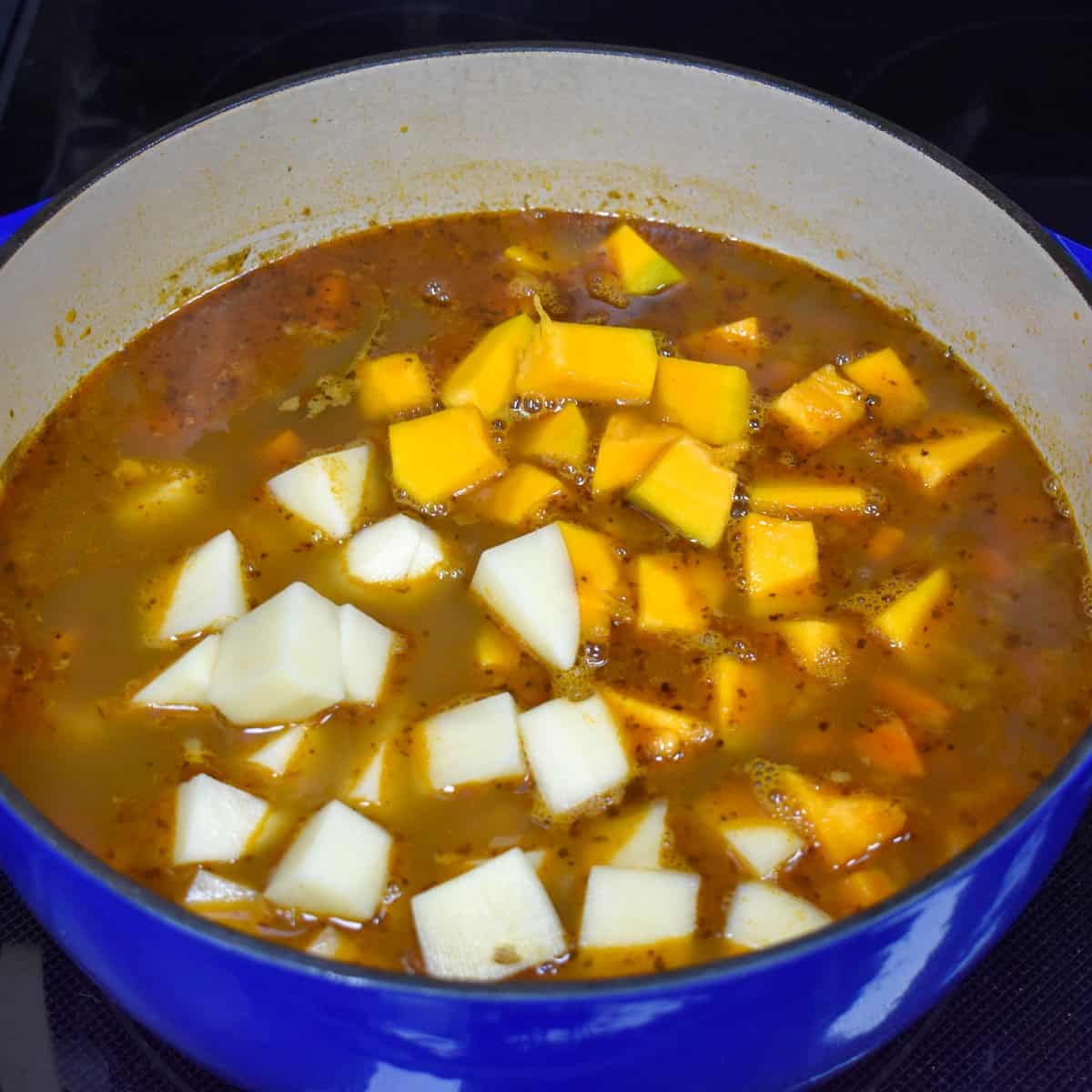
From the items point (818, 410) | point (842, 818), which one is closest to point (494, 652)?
point (842, 818)

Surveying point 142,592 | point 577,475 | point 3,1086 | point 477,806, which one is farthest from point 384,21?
point 3,1086

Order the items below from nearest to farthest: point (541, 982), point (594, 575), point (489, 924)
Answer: point (541, 982), point (489, 924), point (594, 575)

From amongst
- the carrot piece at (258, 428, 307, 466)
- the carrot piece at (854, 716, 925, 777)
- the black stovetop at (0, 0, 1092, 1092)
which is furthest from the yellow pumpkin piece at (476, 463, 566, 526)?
the black stovetop at (0, 0, 1092, 1092)

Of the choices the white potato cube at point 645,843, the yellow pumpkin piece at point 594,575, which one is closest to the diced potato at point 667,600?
the yellow pumpkin piece at point 594,575

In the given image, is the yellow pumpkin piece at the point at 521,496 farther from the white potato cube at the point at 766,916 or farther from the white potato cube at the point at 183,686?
the white potato cube at the point at 766,916

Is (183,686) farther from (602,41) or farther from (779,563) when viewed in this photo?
(602,41)

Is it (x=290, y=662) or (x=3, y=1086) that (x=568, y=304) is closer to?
(x=290, y=662)

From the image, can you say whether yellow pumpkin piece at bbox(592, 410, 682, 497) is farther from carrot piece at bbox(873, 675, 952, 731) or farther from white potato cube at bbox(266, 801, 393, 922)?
white potato cube at bbox(266, 801, 393, 922)
